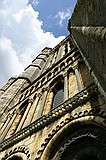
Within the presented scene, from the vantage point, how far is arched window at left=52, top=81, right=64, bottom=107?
36.2ft

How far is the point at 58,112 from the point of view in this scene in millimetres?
8180

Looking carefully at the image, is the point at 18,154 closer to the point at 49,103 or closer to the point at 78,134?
the point at 78,134

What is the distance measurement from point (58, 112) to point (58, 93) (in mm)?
3778

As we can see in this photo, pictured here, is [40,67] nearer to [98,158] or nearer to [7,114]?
[7,114]

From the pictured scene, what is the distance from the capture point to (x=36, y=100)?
1207 cm

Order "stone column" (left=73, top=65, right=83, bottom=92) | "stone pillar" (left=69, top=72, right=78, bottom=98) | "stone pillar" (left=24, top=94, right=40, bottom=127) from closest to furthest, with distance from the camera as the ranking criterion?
"stone column" (left=73, top=65, right=83, bottom=92), "stone pillar" (left=69, top=72, right=78, bottom=98), "stone pillar" (left=24, top=94, right=40, bottom=127)

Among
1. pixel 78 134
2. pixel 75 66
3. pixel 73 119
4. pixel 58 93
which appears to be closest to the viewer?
pixel 78 134

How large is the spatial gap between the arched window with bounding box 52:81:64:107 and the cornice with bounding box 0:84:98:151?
2288 millimetres

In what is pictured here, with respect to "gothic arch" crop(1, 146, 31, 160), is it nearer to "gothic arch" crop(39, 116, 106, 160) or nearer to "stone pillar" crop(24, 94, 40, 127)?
"gothic arch" crop(39, 116, 106, 160)

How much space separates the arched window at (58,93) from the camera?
11.0 metres

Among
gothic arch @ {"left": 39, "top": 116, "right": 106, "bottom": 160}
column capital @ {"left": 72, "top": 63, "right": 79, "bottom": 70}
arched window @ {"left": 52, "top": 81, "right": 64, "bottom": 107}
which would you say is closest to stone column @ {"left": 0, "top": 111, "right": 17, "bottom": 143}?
arched window @ {"left": 52, "top": 81, "right": 64, "bottom": 107}

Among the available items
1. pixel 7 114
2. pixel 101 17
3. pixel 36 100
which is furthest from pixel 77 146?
pixel 7 114

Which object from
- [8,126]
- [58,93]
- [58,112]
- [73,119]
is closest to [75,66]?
[58,93]

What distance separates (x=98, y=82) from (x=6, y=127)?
6330 mm
